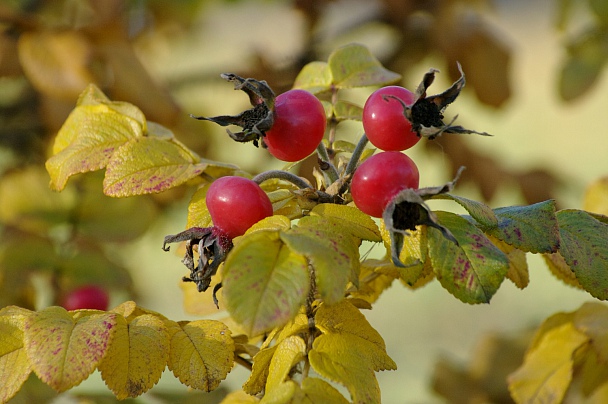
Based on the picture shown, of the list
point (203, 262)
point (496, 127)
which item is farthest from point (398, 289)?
point (203, 262)

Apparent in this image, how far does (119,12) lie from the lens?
1.78 metres

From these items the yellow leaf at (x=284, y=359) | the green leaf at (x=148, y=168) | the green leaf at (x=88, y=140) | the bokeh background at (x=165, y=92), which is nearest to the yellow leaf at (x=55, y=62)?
the bokeh background at (x=165, y=92)

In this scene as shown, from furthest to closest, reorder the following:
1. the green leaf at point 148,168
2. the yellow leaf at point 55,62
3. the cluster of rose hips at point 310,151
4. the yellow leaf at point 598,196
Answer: the yellow leaf at point 55,62 < the yellow leaf at point 598,196 < the green leaf at point 148,168 < the cluster of rose hips at point 310,151

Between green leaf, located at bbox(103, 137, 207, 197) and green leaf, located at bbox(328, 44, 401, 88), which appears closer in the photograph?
green leaf, located at bbox(103, 137, 207, 197)

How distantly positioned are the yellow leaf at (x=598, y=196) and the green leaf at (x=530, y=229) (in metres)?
0.34

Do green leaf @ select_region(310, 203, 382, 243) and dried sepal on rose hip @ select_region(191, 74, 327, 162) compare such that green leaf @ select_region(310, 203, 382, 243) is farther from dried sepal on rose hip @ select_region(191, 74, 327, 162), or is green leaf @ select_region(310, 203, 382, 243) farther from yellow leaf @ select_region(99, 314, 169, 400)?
yellow leaf @ select_region(99, 314, 169, 400)

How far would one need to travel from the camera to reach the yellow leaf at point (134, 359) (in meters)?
0.70

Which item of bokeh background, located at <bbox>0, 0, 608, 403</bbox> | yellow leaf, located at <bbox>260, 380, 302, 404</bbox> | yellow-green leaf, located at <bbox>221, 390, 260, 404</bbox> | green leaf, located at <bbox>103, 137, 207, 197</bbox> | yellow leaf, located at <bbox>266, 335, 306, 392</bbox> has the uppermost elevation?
green leaf, located at <bbox>103, 137, 207, 197</bbox>

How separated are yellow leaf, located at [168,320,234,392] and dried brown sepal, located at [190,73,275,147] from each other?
7.9 inches

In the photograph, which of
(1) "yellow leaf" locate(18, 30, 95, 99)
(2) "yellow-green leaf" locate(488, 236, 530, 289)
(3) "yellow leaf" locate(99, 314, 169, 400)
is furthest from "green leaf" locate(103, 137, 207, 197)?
(1) "yellow leaf" locate(18, 30, 95, 99)

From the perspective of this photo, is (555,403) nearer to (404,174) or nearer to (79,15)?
(404,174)

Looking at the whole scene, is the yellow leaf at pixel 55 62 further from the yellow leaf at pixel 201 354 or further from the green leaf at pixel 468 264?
the green leaf at pixel 468 264

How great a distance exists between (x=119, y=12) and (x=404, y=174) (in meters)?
1.29

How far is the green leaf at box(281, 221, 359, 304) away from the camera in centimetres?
59
